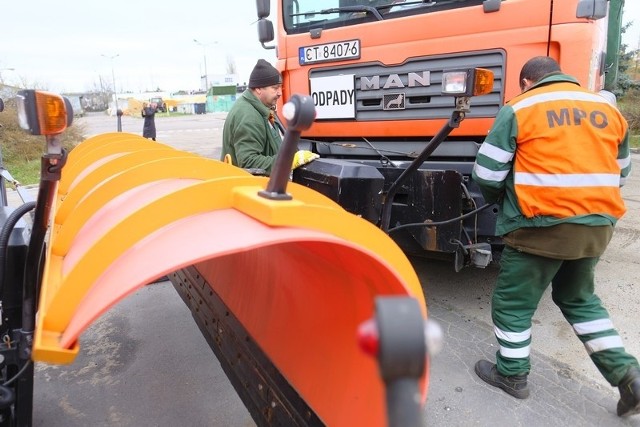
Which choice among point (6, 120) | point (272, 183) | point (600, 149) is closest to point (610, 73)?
point (600, 149)

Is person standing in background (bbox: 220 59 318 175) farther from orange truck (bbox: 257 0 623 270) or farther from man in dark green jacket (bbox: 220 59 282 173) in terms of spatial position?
orange truck (bbox: 257 0 623 270)

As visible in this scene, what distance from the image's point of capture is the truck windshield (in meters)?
3.35

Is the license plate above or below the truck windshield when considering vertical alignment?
below

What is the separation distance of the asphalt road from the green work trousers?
22 cm

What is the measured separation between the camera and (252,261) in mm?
2346

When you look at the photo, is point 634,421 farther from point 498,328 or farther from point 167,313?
point 167,313

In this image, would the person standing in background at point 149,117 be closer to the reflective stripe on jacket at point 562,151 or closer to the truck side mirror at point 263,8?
the truck side mirror at point 263,8

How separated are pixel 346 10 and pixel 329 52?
13.4 inches

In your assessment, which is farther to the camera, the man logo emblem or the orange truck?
the man logo emblem

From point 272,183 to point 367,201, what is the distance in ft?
5.56

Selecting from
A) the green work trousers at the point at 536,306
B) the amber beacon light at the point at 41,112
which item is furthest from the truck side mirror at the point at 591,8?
the amber beacon light at the point at 41,112

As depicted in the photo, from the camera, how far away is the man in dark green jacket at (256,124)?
3.34 meters

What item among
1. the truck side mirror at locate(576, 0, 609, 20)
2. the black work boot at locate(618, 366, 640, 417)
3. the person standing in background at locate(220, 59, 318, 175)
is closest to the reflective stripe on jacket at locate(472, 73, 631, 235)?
the truck side mirror at locate(576, 0, 609, 20)

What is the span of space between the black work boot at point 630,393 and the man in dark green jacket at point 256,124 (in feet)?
7.77
